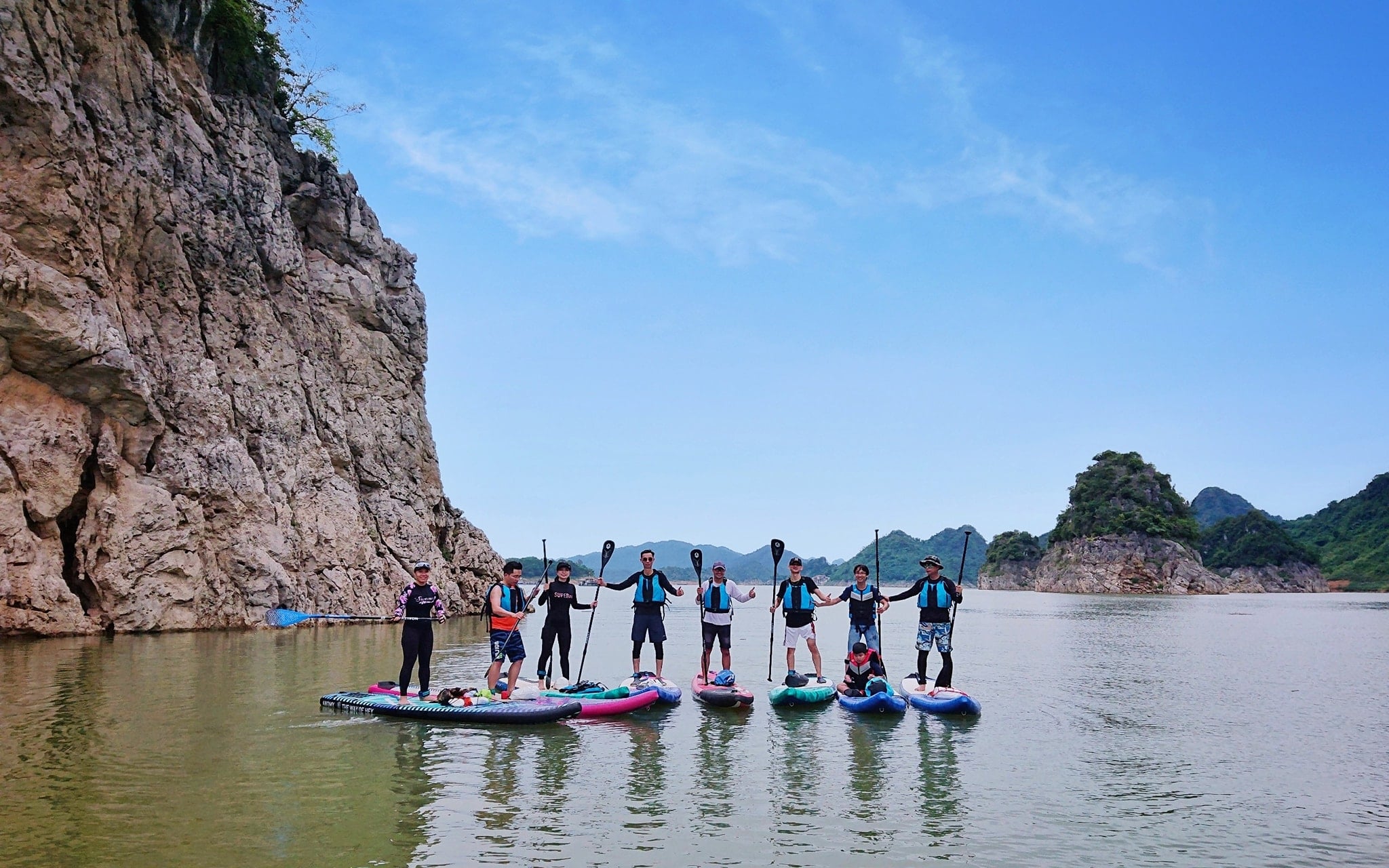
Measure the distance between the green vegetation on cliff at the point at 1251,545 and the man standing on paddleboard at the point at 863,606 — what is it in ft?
509

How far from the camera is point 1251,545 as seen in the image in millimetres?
148625

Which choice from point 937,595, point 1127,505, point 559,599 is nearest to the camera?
point 559,599

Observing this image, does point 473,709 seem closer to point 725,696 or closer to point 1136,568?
point 725,696

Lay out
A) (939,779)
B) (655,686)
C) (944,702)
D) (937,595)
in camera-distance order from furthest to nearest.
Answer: (655,686) → (937,595) → (944,702) → (939,779)

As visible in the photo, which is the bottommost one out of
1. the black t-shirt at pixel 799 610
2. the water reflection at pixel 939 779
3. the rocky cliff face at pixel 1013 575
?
the rocky cliff face at pixel 1013 575

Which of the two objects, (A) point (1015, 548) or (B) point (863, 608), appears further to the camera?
(A) point (1015, 548)

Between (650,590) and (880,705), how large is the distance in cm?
446

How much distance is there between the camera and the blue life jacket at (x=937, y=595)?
1576 cm

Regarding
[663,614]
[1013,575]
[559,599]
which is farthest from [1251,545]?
[559,599]

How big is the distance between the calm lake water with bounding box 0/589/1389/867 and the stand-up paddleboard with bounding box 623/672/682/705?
0.78 feet

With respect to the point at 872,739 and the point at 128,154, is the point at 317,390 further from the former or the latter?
the point at 872,739

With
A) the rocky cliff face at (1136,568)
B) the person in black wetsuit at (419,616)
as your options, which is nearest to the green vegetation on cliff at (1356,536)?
the rocky cliff face at (1136,568)

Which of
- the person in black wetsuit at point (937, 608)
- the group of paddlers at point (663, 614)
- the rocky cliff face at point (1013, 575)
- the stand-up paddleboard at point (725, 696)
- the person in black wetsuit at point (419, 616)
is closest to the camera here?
the person in black wetsuit at point (419, 616)

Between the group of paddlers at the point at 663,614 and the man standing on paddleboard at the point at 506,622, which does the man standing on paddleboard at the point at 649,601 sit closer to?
the group of paddlers at the point at 663,614
